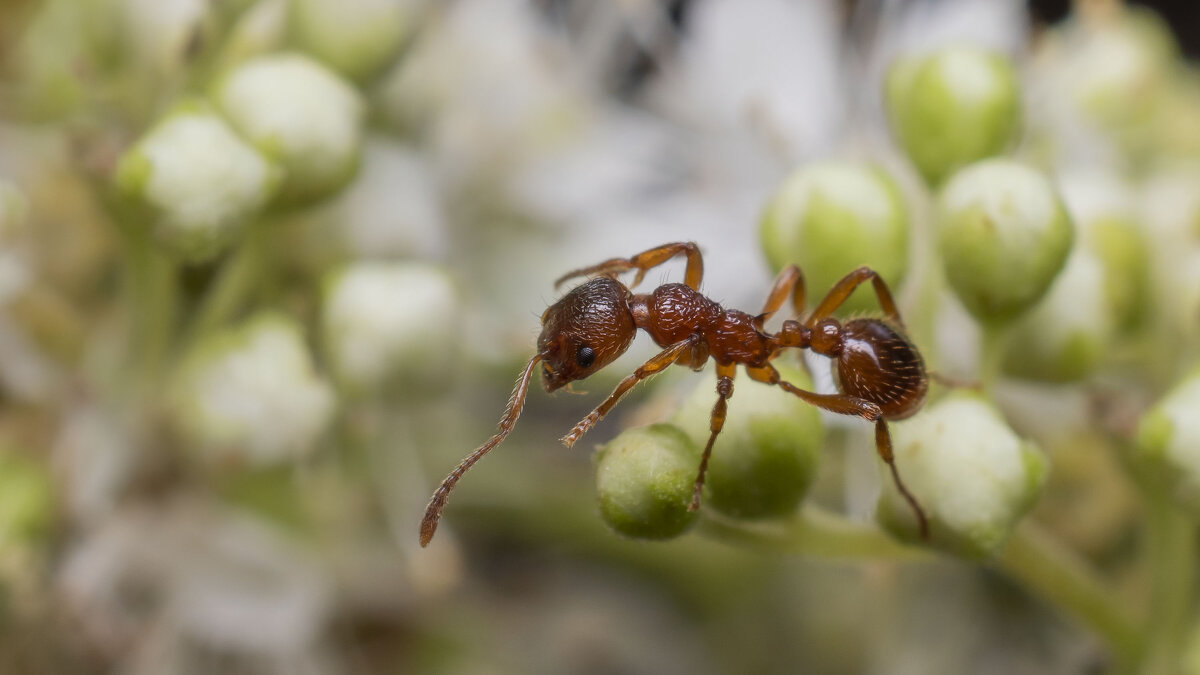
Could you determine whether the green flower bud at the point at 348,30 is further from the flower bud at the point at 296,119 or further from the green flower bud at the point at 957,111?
the green flower bud at the point at 957,111

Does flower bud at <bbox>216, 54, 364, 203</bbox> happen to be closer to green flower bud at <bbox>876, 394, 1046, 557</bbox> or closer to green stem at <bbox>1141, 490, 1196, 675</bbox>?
green flower bud at <bbox>876, 394, 1046, 557</bbox>

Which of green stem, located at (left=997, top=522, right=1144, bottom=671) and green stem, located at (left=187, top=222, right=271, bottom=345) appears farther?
green stem, located at (left=187, top=222, right=271, bottom=345)

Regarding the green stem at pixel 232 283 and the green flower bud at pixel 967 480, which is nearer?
the green flower bud at pixel 967 480

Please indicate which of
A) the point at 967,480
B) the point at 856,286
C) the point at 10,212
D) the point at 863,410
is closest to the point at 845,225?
the point at 856,286

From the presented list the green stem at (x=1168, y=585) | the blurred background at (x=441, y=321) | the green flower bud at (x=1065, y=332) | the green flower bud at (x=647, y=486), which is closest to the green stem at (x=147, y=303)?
the blurred background at (x=441, y=321)

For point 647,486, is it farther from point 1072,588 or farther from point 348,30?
point 348,30

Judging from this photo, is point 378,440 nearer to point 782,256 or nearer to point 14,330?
point 14,330

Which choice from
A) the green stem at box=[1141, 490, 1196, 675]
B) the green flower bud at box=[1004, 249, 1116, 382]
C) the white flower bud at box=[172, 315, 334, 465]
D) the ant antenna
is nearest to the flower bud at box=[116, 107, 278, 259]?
the white flower bud at box=[172, 315, 334, 465]
